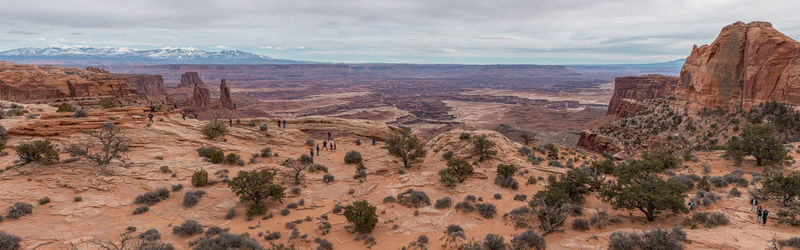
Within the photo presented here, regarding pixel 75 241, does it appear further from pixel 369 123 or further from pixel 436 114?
pixel 436 114

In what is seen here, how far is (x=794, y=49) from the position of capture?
35531 mm

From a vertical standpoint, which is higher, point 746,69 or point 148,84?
point 746,69

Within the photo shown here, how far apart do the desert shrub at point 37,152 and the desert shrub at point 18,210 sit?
195 inches

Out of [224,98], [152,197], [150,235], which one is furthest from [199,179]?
[224,98]

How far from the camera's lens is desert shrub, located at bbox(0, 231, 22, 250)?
11.0 m

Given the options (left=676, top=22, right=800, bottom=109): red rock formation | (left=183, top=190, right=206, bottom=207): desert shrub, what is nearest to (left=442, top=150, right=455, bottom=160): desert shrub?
(left=183, top=190, right=206, bottom=207): desert shrub

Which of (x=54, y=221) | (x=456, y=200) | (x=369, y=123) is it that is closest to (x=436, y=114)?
(x=369, y=123)

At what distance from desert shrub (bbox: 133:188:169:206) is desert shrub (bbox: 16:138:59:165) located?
6.66 meters

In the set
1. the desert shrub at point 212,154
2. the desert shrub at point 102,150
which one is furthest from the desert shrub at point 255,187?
the desert shrub at point 102,150

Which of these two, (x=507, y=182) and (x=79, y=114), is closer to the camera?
(x=507, y=182)

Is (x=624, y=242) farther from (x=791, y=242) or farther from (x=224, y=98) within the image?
(x=224, y=98)

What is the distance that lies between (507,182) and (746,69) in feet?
133

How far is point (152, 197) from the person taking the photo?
17.0 m

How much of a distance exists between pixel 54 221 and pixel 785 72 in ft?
207
